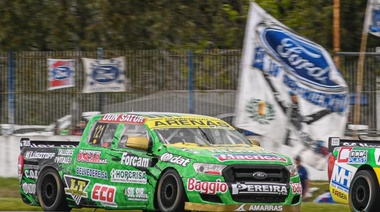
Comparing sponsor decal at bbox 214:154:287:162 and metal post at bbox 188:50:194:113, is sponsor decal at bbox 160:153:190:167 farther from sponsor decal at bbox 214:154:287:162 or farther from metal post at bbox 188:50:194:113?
metal post at bbox 188:50:194:113

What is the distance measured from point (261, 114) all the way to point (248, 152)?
599cm

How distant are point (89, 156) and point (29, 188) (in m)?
1.54

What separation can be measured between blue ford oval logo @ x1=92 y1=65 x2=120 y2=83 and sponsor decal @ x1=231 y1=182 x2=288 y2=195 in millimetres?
9626

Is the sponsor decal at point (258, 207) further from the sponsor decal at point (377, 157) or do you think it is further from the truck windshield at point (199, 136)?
the sponsor decal at point (377, 157)

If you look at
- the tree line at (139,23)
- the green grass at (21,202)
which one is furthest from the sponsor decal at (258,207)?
the tree line at (139,23)

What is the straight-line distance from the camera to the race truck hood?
13031mm

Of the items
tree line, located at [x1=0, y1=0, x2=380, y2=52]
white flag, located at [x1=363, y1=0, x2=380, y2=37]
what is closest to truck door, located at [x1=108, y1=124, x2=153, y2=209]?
white flag, located at [x1=363, y1=0, x2=380, y2=37]

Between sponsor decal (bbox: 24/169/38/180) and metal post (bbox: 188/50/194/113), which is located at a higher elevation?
metal post (bbox: 188/50/194/113)

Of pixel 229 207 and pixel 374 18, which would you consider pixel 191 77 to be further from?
pixel 229 207

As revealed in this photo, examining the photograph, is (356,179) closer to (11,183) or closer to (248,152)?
(248,152)

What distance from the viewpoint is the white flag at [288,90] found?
19219 millimetres

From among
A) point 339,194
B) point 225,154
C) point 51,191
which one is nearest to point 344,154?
point 339,194

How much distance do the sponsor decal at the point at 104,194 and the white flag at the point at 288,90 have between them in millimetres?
5444

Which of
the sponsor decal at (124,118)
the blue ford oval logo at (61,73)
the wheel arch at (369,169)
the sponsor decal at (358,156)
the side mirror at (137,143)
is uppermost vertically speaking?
the blue ford oval logo at (61,73)
